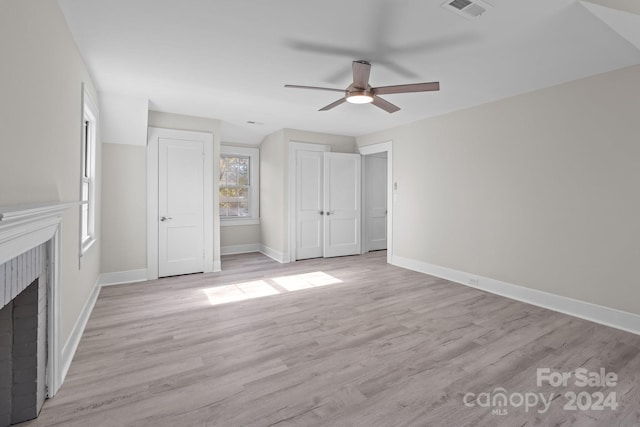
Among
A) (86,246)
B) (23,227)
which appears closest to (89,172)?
(86,246)

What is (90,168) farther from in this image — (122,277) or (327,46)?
(327,46)

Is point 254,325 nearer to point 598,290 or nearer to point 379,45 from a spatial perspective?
point 379,45

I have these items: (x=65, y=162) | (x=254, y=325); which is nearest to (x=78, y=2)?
(x=65, y=162)

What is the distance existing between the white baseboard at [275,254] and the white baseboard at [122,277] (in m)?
2.25

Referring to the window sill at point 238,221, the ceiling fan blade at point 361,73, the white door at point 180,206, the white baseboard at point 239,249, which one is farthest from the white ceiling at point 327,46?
the white baseboard at point 239,249

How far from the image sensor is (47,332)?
191 centimetres

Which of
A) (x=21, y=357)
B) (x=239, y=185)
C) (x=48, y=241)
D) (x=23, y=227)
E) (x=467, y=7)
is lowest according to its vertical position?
(x=21, y=357)

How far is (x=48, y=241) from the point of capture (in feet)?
6.09

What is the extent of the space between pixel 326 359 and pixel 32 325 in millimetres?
1887

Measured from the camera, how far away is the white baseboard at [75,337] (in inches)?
85.6

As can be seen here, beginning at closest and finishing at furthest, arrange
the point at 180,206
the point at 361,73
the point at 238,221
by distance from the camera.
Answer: the point at 361,73, the point at 180,206, the point at 238,221

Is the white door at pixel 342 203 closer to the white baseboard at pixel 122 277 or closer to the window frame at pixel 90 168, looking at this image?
the white baseboard at pixel 122 277

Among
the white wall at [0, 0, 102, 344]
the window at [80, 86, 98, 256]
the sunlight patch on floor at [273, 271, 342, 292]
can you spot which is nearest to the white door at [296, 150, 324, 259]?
the sunlight patch on floor at [273, 271, 342, 292]

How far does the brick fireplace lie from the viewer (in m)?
1.52
